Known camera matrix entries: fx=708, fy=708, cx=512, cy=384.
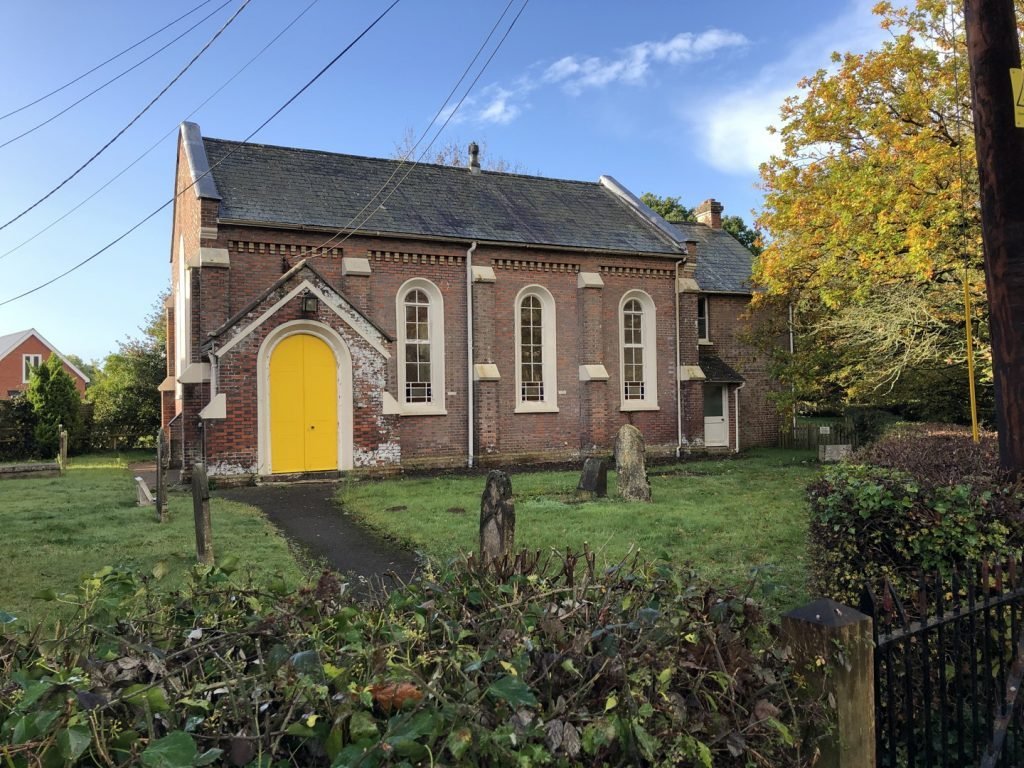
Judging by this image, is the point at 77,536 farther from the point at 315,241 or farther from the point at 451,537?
the point at 315,241

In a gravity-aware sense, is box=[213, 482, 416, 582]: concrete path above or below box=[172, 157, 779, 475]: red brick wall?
below

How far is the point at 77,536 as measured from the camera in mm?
9875

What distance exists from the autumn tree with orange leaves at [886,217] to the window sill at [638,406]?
4167mm

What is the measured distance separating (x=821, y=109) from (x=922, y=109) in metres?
2.38

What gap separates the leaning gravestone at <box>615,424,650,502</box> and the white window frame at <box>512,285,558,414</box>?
712 centimetres

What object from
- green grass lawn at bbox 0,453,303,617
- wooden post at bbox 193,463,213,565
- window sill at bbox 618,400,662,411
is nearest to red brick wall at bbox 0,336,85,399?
green grass lawn at bbox 0,453,303,617

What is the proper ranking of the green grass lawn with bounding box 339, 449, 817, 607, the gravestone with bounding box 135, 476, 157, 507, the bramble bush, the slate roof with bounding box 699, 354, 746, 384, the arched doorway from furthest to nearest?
1. the slate roof with bounding box 699, 354, 746, 384
2. the arched doorway
3. the gravestone with bounding box 135, 476, 157, 507
4. the green grass lawn with bounding box 339, 449, 817, 607
5. the bramble bush

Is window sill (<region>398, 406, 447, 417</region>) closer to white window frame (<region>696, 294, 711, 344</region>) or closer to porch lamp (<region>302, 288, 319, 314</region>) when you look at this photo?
porch lamp (<region>302, 288, 319, 314</region>)

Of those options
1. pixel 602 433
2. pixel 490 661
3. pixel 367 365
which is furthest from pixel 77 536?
pixel 602 433

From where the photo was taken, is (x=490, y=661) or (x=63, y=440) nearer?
(x=490, y=661)

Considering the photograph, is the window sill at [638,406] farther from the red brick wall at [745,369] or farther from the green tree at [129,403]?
the green tree at [129,403]

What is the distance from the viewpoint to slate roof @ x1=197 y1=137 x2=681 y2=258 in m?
18.4

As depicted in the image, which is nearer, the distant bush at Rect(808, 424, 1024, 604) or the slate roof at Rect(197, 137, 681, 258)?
the distant bush at Rect(808, 424, 1024, 604)

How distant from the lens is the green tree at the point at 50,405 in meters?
24.5
